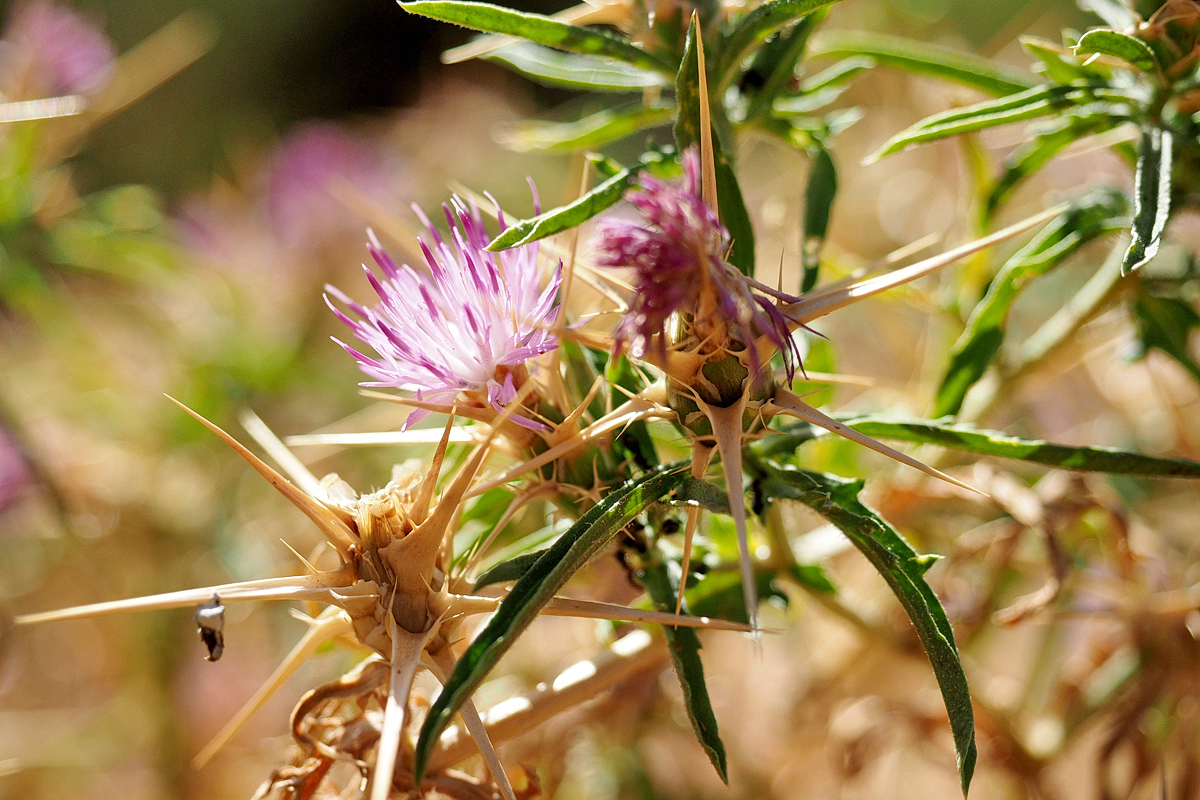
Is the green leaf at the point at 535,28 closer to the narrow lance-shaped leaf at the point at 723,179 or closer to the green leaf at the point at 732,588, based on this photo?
the narrow lance-shaped leaf at the point at 723,179

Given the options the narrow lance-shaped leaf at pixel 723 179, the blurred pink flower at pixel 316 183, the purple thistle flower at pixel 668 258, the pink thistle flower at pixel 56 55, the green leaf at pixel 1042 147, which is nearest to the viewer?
the purple thistle flower at pixel 668 258

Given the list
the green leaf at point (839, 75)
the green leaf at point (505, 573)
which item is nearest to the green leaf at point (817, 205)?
the green leaf at point (839, 75)

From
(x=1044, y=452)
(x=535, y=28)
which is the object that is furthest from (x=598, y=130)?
(x=1044, y=452)

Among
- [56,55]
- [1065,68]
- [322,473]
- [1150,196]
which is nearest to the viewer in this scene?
[1150,196]

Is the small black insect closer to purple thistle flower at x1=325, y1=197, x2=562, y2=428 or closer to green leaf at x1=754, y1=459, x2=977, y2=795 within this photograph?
purple thistle flower at x1=325, y1=197, x2=562, y2=428

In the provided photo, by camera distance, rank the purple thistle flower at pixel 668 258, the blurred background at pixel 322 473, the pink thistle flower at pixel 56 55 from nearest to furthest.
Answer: the purple thistle flower at pixel 668 258, the blurred background at pixel 322 473, the pink thistle flower at pixel 56 55

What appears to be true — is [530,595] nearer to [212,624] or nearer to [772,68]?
[212,624]

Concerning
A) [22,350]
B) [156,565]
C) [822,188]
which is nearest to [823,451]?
[822,188]
